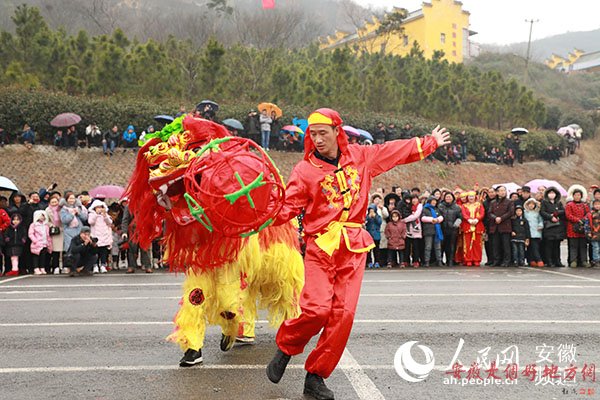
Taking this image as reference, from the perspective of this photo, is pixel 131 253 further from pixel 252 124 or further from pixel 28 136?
pixel 28 136

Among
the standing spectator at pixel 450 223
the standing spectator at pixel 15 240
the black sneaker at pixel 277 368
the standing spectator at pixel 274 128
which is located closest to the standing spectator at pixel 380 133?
the standing spectator at pixel 274 128

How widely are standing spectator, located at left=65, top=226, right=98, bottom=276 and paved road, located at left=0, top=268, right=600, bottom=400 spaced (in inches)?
70.8

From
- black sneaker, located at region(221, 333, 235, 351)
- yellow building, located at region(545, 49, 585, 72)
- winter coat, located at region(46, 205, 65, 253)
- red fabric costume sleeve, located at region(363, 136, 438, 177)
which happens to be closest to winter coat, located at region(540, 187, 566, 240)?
winter coat, located at region(46, 205, 65, 253)

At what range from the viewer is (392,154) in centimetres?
556

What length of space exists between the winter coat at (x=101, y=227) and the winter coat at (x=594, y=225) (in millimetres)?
9651

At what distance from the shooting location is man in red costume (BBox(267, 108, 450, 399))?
4.92m

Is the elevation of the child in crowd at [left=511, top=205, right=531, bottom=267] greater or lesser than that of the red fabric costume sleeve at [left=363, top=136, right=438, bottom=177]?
lesser

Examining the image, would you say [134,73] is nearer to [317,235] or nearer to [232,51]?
[232,51]

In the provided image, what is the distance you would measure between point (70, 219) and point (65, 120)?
39.7ft

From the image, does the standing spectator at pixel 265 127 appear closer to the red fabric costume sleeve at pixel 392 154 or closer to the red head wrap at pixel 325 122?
the red fabric costume sleeve at pixel 392 154

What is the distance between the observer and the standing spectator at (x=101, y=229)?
1360 centimetres

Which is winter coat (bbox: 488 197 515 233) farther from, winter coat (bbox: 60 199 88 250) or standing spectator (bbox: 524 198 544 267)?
winter coat (bbox: 60 199 88 250)

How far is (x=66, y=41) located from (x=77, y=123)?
20.6 ft

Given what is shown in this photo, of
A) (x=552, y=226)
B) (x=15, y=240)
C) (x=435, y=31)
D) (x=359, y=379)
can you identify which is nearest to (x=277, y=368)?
(x=359, y=379)
